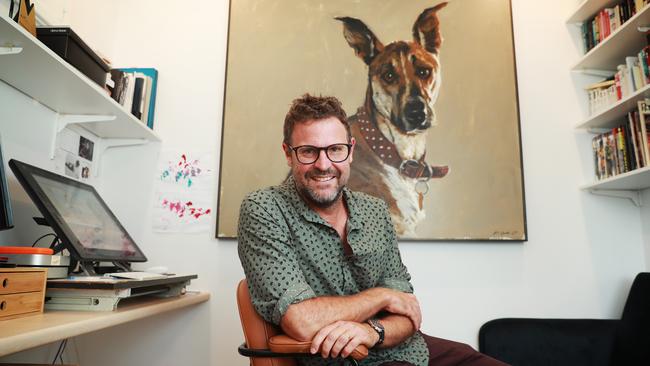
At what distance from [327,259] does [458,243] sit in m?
1.04

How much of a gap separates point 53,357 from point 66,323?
1147 millimetres

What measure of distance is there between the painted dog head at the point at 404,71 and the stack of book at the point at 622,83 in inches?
34.8

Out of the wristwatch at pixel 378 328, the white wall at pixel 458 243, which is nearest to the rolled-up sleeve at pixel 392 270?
the wristwatch at pixel 378 328

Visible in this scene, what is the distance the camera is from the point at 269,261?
1.26 m

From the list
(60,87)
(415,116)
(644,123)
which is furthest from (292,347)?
(644,123)

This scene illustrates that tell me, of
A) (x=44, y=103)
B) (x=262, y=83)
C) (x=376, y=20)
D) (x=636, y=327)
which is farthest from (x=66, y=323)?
(x=636, y=327)

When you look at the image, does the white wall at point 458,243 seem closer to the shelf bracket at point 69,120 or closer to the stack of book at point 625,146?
the stack of book at point 625,146

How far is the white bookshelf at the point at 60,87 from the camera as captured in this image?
4.41ft

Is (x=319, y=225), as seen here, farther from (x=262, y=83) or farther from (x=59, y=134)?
(x=59, y=134)

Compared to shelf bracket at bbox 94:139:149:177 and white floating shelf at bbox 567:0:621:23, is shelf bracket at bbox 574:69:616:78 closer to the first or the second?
white floating shelf at bbox 567:0:621:23

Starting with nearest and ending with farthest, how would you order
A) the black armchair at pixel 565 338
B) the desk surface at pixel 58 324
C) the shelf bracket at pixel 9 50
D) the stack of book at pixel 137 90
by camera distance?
the desk surface at pixel 58 324
the shelf bracket at pixel 9 50
the black armchair at pixel 565 338
the stack of book at pixel 137 90

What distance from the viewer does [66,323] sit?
1069 millimetres

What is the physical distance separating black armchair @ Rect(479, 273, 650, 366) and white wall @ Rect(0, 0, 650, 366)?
70 mm
